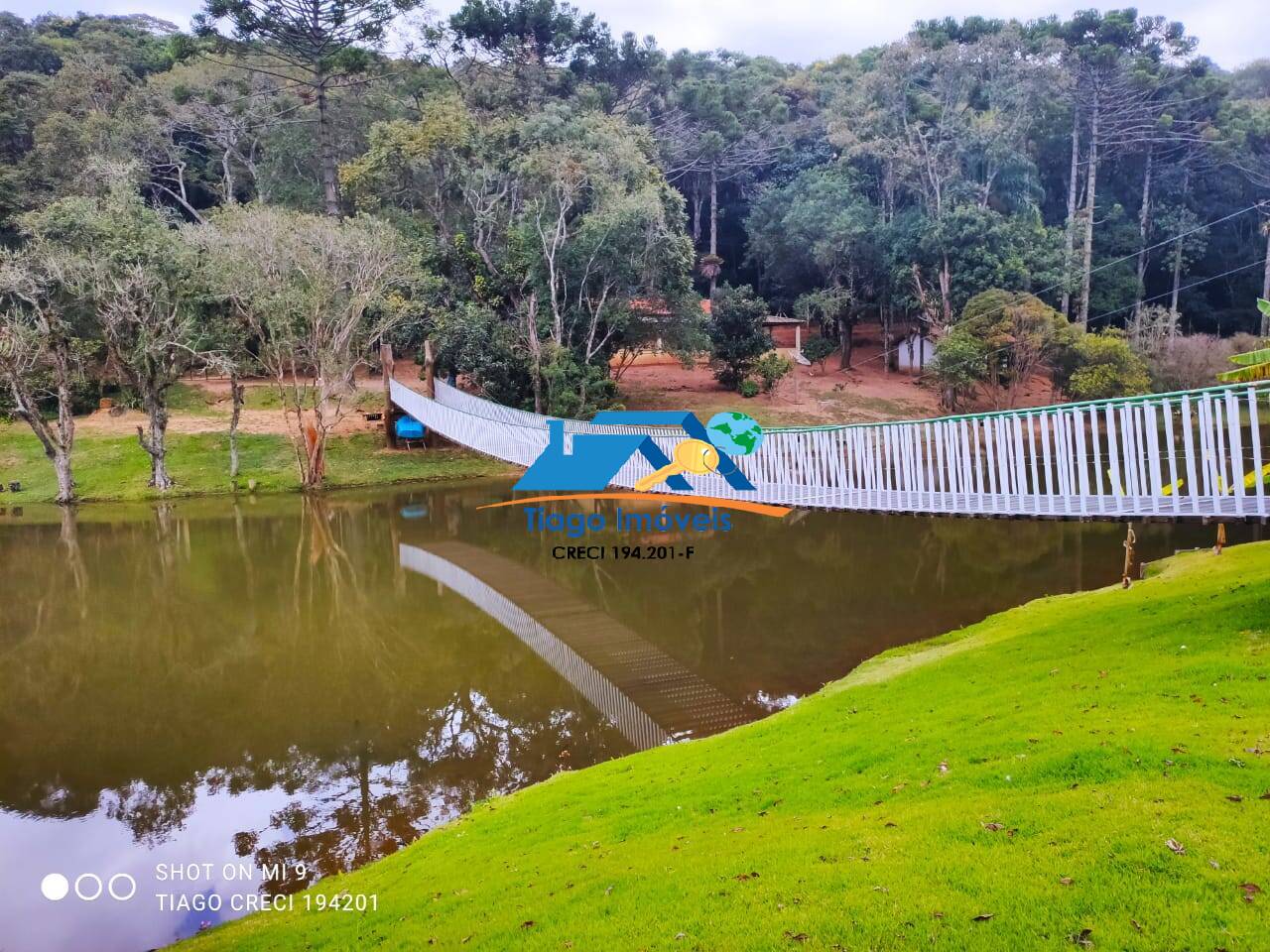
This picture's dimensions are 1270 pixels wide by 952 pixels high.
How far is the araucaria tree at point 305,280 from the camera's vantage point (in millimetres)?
15570

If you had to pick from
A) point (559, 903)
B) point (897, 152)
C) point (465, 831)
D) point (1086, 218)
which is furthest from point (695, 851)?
point (1086, 218)

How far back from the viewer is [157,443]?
16453 mm

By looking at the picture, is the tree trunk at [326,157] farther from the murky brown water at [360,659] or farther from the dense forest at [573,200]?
the murky brown water at [360,659]

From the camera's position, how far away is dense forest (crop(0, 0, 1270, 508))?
16.2 m

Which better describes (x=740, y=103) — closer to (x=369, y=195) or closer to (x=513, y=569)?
(x=369, y=195)

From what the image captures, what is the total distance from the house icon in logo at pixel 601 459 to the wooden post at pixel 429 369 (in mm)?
4639

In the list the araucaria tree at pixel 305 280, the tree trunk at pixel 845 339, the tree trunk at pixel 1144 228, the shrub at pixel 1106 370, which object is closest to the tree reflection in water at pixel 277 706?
the araucaria tree at pixel 305 280

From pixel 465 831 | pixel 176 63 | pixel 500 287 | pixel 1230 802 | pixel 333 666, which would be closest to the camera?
pixel 1230 802

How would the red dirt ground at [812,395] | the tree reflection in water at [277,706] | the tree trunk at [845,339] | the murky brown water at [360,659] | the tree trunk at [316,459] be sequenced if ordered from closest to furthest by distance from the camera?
1. the murky brown water at [360,659]
2. the tree reflection in water at [277,706]
3. the tree trunk at [316,459]
4. the red dirt ground at [812,395]
5. the tree trunk at [845,339]

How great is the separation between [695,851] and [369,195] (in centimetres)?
2036

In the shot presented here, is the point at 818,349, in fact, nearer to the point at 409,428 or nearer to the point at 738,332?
the point at 738,332

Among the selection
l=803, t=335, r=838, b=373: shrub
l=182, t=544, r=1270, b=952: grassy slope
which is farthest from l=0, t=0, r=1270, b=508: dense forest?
l=182, t=544, r=1270, b=952: grassy slope

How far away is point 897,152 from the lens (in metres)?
24.8

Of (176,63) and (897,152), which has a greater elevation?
(176,63)
